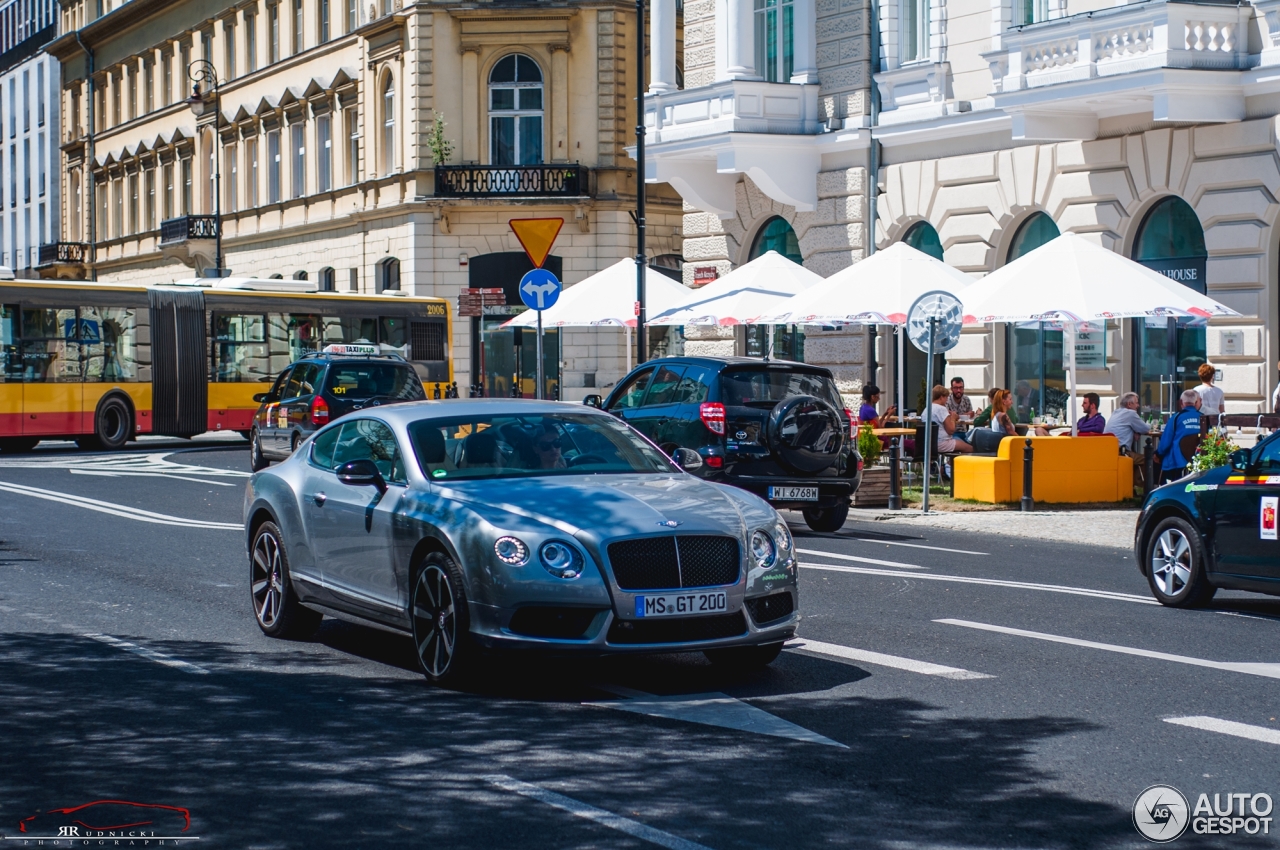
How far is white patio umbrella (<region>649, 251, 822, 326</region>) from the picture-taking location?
25927mm

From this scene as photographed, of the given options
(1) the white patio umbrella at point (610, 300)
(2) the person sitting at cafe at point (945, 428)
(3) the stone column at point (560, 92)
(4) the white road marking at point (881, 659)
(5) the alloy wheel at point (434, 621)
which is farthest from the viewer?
(3) the stone column at point (560, 92)

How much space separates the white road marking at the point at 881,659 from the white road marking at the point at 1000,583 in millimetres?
3394

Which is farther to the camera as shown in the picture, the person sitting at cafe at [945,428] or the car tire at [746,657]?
the person sitting at cafe at [945,428]

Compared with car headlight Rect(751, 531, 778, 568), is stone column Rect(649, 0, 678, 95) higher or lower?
higher

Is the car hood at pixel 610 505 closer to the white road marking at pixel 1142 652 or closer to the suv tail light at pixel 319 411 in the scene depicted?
the white road marking at pixel 1142 652

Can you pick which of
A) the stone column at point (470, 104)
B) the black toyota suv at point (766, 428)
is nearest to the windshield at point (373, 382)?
the black toyota suv at point (766, 428)

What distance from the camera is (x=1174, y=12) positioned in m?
23.0

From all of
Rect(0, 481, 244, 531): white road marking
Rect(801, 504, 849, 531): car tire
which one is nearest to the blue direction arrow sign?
Rect(0, 481, 244, 531): white road marking

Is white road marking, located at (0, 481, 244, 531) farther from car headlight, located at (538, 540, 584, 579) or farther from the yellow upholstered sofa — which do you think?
car headlight, located at (538, 540, 584, 579)

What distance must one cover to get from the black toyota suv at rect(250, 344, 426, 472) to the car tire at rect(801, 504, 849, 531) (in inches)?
369

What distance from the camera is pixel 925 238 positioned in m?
29.8

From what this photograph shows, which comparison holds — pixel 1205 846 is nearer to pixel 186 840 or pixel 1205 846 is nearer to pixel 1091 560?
pixel 186 840

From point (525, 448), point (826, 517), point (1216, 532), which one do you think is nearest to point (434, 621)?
point (525, 448)

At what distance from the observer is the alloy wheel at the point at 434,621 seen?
897cm
